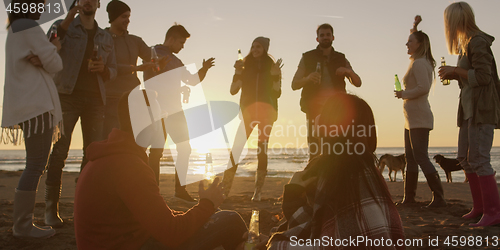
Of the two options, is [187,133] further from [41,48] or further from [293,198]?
[293,198]

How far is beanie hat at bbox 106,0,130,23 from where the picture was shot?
4.48 metres

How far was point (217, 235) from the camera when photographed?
2.27 meters

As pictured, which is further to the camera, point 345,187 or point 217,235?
point 217,235

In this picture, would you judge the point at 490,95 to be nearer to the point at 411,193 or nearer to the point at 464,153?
the point at 464,153

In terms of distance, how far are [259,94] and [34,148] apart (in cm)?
325

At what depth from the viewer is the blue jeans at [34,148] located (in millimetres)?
2914

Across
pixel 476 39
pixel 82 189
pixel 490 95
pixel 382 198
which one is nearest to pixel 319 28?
pixel 476 39

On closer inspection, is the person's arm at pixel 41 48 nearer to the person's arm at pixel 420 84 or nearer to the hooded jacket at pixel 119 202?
the hooded jacket at pixel 119 202

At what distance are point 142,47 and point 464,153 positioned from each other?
418 cm

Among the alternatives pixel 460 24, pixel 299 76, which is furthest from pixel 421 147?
pixel 299 76

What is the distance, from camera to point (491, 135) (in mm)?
3680

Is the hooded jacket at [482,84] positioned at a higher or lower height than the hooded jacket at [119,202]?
higher

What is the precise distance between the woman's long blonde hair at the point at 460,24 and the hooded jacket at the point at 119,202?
12.0 ft

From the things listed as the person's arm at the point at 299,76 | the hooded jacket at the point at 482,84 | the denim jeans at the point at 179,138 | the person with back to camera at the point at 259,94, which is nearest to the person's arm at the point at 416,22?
the hooded jacket at the point at 482,84
